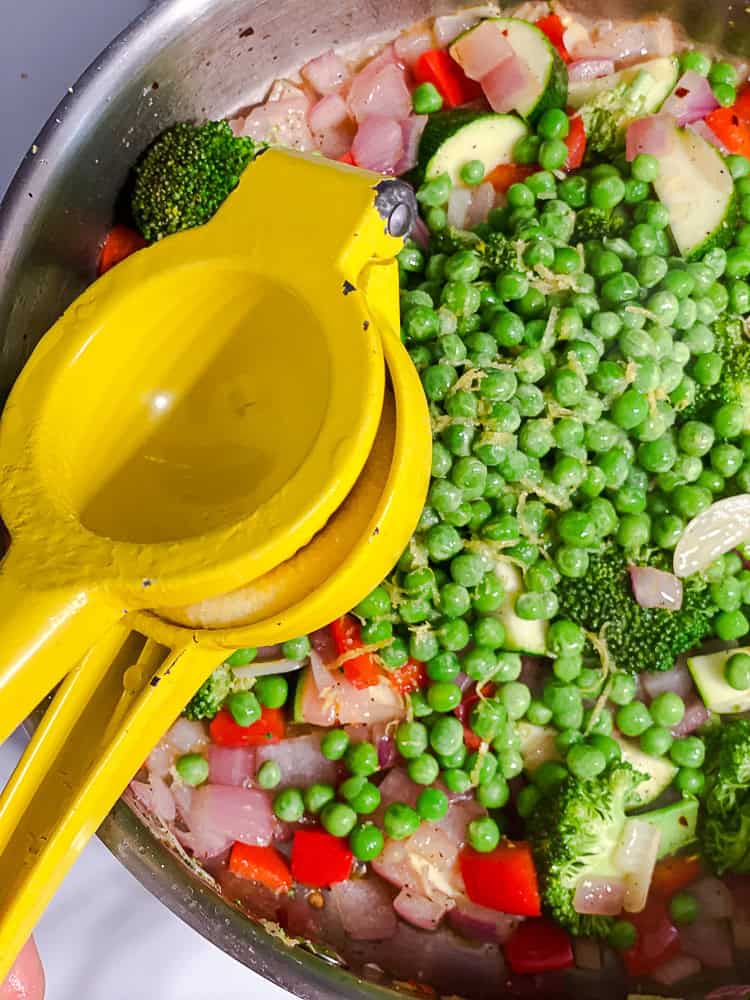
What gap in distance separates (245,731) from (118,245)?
51.8 inches

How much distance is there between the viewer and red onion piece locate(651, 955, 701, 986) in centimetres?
245

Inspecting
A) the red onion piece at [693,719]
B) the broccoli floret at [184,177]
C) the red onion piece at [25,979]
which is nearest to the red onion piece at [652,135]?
the broccoli floret at [184,177]

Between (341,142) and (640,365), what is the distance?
107 cm

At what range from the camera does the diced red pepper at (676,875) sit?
255cm

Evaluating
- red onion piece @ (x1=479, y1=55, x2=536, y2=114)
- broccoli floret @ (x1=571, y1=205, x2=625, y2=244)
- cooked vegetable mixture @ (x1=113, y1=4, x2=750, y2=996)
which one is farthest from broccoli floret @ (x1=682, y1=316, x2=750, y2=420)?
red onion piece @ (x1=479, y1=55, x2=536, y2=114)

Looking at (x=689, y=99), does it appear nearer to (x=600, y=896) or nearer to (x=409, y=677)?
(x=409, y=677)

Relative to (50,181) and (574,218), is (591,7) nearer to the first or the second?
(574,218)

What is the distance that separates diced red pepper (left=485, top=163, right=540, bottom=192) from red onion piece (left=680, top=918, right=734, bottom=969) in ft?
6.72

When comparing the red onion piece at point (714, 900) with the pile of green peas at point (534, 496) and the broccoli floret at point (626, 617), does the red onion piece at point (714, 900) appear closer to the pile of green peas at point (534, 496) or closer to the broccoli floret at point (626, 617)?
the pile of green peas at point (534, 496)

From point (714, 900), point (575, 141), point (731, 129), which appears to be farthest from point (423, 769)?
point (731, 129)

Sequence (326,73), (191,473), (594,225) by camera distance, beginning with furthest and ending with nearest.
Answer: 1. (326,73)
2. (594,225)
3. (191,473)

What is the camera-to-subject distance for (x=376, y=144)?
9.07 feet

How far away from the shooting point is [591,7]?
2916 mm

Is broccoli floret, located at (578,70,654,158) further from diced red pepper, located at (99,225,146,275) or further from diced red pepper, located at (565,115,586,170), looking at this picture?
diced red pepper, located at (99,225,146,275)
